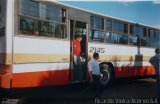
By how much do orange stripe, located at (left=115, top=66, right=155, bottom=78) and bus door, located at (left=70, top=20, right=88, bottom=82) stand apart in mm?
1935

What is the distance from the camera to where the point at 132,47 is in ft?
46.2

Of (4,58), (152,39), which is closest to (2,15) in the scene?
(4,58)

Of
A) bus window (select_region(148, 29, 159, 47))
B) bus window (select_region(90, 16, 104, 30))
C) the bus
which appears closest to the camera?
the bus

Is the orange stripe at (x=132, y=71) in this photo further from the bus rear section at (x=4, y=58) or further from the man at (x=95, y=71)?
the bus rear section at (x=4, y=58)

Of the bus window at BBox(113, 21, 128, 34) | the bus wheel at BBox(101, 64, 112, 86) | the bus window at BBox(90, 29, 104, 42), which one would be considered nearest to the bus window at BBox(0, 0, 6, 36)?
the bus window at BBox(90, 29, 104, 42)

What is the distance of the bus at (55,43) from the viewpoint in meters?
8.90

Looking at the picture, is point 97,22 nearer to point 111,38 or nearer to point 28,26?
point 111,38

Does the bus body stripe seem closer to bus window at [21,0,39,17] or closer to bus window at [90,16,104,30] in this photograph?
bus window at [21,0,39,17]

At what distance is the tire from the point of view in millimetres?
12695

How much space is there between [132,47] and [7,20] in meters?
6.69

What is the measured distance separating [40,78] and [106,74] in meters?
3.89

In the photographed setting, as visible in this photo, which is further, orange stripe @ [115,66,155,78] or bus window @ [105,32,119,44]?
orange stripe @ [115,66,155,78]

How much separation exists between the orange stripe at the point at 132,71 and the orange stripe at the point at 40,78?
3.17 meters

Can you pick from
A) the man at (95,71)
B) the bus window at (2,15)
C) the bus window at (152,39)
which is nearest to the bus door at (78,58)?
the man at (95,71)
